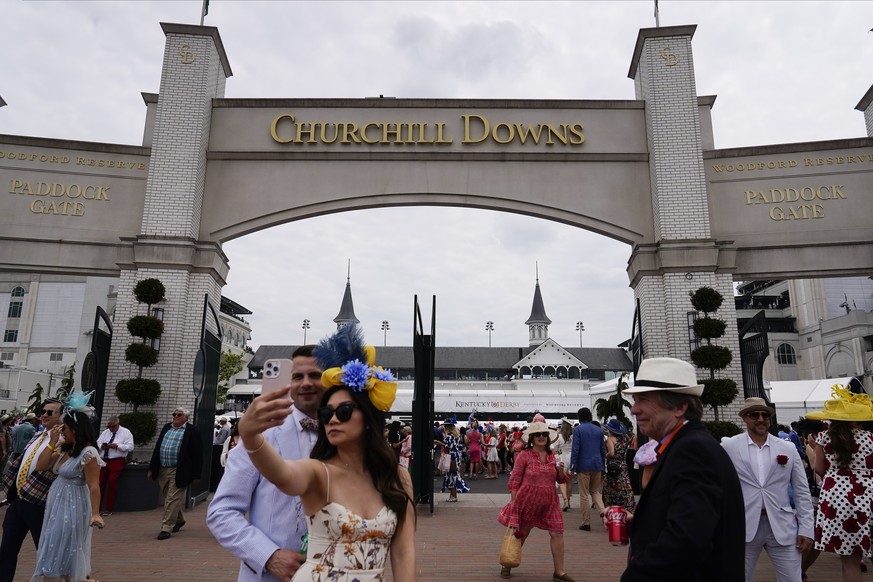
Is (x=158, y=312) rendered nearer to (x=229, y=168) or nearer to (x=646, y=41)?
(x=229, y=168)

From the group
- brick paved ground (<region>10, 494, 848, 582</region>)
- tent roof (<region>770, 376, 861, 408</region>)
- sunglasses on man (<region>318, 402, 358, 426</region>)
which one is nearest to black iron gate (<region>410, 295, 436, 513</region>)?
brick paved ground (<region>10, 494, 848, 582</region>)

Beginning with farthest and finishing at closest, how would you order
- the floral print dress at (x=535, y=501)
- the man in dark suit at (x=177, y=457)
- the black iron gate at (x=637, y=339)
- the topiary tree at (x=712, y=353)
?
the black iron gate at (x=637, y=339) < the topiary tree at (x=712, y=353) < the man in dark suit at (x=177, y=457) < the floral print dress at (x=535, y=501)

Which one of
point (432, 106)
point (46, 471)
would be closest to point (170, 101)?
point (432, 106)

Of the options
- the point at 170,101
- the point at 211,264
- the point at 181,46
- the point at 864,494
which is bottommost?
the point at 864,494

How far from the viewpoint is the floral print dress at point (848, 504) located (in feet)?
16.0

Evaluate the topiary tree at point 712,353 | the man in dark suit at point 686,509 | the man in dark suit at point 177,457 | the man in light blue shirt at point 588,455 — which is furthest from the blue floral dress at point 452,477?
the man in dark suit at point 686,509

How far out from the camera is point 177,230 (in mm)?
12219

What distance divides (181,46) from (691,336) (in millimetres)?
12354

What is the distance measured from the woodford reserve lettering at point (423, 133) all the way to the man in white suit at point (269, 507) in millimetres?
10800

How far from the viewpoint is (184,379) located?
1175 cm

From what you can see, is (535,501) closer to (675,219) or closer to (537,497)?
(537,497)

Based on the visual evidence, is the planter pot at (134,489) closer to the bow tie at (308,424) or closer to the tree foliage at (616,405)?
the bow tie at (308,424)

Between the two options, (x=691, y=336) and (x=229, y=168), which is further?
(x=229, y=168)

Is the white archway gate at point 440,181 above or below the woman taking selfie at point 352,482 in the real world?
above
